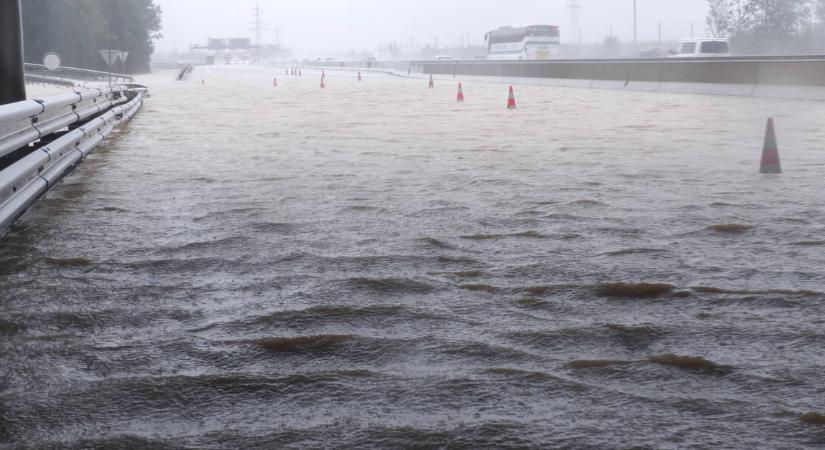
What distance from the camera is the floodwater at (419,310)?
10.5ft

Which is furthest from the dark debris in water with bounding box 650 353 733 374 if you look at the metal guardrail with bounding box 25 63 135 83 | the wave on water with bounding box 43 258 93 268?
the metal guardrail with bounding box 25 63 135 83

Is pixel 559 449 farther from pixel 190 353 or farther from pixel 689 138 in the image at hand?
pixel 689 138

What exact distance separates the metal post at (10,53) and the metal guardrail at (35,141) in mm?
540

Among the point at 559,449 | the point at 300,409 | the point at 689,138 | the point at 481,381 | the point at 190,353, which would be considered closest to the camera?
the point at 559,449

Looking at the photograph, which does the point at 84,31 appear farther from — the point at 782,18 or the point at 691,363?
the point at 691,363

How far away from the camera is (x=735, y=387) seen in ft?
11.5

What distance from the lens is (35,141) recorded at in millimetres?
9117

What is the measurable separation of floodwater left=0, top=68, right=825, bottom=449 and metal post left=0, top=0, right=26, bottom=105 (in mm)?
1474

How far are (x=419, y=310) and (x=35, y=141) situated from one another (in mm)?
5746

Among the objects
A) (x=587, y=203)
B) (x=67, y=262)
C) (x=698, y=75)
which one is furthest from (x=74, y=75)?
(x=67, y=262)

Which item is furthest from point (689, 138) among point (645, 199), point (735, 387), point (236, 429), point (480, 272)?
point (236, 429)

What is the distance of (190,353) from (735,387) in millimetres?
2011

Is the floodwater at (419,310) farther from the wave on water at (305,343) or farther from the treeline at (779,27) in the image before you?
the treeline at (779,27)

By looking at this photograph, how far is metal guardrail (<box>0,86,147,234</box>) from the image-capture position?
665cm
